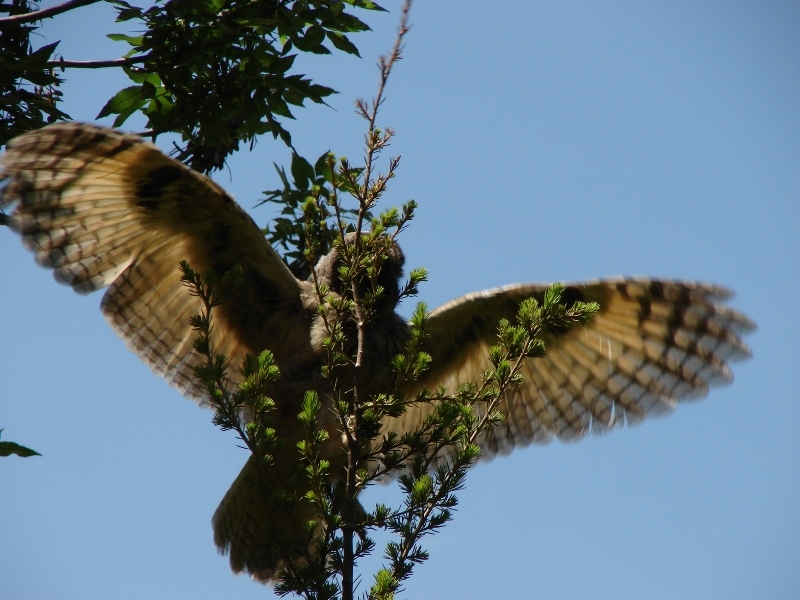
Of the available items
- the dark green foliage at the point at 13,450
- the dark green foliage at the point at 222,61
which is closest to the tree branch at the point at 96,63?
the dark green foliage at the point at 222,61

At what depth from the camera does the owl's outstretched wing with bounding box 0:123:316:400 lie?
386 cm

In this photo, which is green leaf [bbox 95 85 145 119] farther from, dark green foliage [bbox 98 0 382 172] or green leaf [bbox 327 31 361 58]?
green leaf [bbox 327 31 361 58]

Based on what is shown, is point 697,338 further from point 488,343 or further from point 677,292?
point 488,343

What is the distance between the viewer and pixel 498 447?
5.02 meters

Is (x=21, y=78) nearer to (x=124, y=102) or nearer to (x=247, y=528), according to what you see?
(x=124, y=102)

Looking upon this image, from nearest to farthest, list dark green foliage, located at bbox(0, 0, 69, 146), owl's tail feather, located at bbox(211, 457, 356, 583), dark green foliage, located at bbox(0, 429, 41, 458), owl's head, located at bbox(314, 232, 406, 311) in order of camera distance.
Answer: dark green foliage, located at bbox(0, 429, 41, 458), dark green foliage, located at bbox(0, 0, 69, 146), owl's head, located at bbox(314, 232, 406, 311), owl's tail feather, located at bbox(211, 457, 356, 583)

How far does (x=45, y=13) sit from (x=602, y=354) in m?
3.56

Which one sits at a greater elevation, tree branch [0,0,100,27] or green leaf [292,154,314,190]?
tree branch [0,0,100,27]

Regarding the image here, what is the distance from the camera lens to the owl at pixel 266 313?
13.1 feet

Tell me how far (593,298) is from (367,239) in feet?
6.43

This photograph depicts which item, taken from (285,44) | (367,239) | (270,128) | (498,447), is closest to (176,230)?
(270,128)

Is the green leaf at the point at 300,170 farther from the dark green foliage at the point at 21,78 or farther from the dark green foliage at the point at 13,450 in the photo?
Result: the dark green foliage at the point at 13,450

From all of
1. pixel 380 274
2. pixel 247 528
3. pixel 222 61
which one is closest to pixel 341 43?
pixel 222 61

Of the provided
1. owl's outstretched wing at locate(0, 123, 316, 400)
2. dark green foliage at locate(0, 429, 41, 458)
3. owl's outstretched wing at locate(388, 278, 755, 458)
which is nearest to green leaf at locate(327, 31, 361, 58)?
owl's outstretched wing at locate(0, 123, 316, 400)
